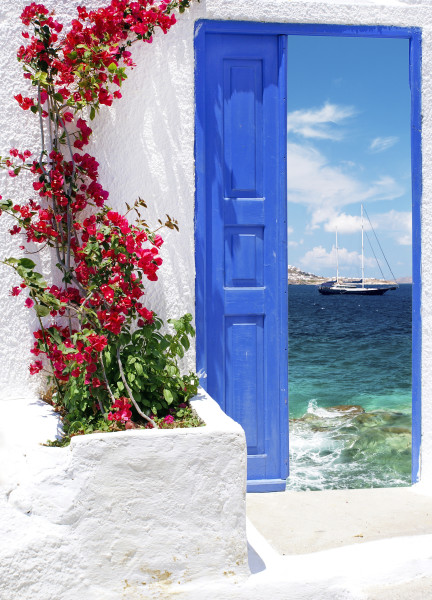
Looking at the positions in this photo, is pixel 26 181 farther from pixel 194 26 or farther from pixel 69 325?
pixel 194 26

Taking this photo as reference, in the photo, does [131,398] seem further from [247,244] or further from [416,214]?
[416,214]

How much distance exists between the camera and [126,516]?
2514mm

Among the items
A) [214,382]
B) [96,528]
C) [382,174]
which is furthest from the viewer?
[382,174]

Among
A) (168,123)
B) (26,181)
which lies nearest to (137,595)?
(26,181)

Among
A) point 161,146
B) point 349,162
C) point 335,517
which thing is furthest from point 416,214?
point 349,162

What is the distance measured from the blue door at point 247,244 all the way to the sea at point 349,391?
4.52 meters

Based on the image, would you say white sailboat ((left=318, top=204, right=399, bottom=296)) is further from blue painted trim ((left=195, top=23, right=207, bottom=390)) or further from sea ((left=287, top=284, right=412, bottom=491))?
blue painted trim ((left=195, top=23, right=207, bottom=390))

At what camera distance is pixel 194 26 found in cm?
349

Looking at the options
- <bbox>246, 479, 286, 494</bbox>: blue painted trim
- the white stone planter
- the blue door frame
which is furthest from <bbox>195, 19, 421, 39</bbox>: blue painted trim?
<bbox>246, 479, 286, 494</bbox>: blue painted trim

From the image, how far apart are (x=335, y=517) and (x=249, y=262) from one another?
1.46 meters

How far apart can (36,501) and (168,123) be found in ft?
6.77

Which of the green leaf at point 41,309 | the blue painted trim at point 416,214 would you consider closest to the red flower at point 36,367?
the green leaf at point 41,309

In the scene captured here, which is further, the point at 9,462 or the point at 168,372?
the point at 168,372

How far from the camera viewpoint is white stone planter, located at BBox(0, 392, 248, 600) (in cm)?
249
